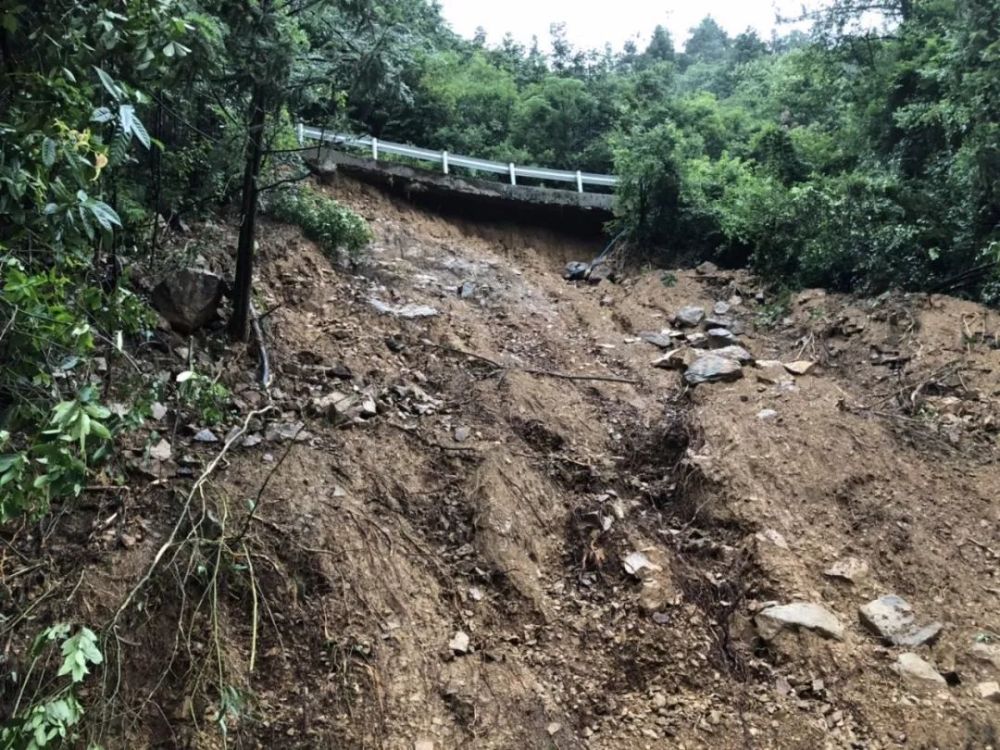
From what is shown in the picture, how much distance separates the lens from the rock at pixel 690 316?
9.63m

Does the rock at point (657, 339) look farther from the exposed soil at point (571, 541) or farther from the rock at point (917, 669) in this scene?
the rock at point (917, 669)

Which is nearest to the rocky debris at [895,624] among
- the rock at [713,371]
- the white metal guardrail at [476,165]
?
the rock at [713,371]

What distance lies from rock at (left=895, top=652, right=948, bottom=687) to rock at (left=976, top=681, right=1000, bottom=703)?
181 millimetres

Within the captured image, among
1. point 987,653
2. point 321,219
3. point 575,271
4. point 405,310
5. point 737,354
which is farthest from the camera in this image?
point 575,271

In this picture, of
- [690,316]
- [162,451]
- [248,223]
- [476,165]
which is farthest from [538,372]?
[476,165]

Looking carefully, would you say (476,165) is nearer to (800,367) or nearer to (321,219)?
(321,219)

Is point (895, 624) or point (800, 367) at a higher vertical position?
point (800, 367)

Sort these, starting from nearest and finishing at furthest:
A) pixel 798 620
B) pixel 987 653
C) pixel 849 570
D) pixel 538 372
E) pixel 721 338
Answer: pixel 987 653
pixel 798 620
pixel 849 570
pixel 538 372
pixel 721 338

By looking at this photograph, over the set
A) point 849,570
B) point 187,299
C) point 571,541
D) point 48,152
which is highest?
point 48,152

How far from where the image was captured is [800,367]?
25.6ft

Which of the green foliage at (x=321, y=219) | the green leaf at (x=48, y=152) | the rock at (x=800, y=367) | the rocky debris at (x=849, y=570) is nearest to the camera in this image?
the green leaf at (x=48, y=152)

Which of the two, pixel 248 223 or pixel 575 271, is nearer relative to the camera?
pixel 248 223

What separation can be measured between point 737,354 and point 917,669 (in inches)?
173

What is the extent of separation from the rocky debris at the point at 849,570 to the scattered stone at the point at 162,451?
4782mm
